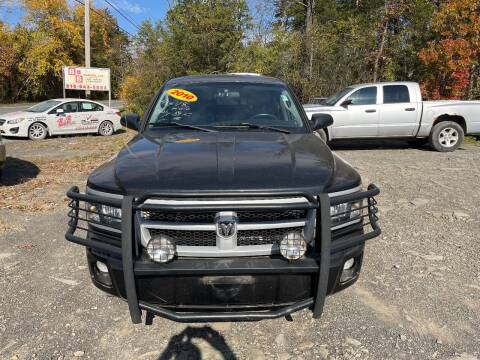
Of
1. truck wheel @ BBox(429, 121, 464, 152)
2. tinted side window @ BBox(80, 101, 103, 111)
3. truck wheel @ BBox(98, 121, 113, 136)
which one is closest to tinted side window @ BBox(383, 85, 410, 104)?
truck wheel @ BBox(429, 121, 464, 152)

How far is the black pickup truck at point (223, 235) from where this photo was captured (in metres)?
2.33

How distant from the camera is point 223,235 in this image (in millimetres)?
2357

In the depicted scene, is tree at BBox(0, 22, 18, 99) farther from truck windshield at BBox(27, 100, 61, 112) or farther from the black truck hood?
the black truck hood

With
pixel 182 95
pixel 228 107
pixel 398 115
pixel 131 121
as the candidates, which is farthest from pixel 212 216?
pixel 398 115

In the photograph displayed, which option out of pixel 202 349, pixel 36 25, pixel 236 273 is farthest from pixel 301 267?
pixel 36 25

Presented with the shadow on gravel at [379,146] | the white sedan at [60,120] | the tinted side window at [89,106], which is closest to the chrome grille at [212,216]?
the shadow on gravel at [379,146]

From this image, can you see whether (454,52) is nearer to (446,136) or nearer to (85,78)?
(446,136)

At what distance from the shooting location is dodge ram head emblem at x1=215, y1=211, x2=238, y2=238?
2.33 metres

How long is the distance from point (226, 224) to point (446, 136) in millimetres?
10463

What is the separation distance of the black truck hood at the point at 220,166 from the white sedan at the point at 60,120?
1204cm

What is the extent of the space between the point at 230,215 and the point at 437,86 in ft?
58.1

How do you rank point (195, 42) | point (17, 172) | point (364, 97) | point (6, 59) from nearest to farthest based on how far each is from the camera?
point (17, 172)
point (364, 97)
point (195, 42)
point (6, 59)

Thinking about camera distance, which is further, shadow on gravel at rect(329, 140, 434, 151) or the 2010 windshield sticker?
shadow on gravel at rect(329, 140, 434, 151)

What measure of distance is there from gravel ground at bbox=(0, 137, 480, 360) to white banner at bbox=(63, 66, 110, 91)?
16.7m
